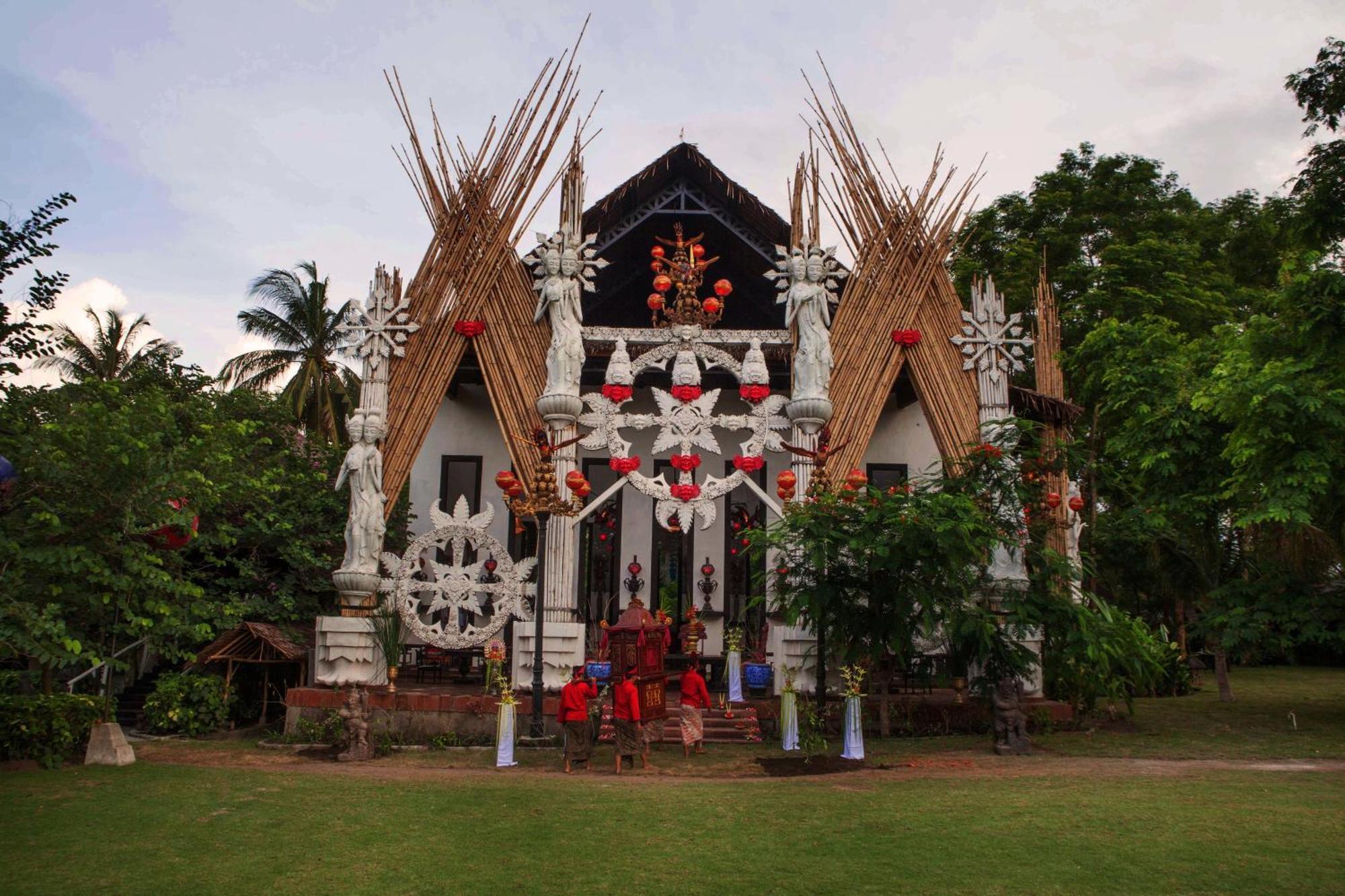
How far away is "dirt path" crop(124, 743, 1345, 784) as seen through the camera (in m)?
10.7

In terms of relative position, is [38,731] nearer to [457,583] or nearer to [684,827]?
[457,583]

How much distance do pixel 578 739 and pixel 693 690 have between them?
1.64m

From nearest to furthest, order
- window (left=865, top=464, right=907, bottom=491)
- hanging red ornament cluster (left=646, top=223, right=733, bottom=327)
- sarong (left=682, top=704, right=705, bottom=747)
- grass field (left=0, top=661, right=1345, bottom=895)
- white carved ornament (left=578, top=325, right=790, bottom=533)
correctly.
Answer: grass field (left=0, top=661, right=1345, bottom=895) → sarong (left=682, top=704, right=705, bottom=747) → white carved ornament (left=578, top=325, right=790, bottom=533) → hanging red ornament cluster (left=646, top=223, right=733, bottom=327) → window (left=865, top=464, right=907, bottom=491)

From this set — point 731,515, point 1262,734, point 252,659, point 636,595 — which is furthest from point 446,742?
point 1262,734

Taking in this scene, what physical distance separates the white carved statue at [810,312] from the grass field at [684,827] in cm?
574

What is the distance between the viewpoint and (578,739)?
11.4m

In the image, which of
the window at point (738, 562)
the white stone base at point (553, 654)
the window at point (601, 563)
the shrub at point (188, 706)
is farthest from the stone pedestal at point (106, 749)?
the window at point (738, 562)

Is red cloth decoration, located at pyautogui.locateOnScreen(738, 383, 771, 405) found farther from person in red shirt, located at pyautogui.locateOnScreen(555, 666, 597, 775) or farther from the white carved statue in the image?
person in red shirt, located at pyautogui.locateOnScreen(555, 666, 597, 775)

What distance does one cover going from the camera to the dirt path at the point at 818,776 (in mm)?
10734

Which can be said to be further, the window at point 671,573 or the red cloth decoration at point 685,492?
the window at point 671,573

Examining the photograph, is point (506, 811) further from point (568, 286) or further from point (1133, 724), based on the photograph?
point (1133, 724)

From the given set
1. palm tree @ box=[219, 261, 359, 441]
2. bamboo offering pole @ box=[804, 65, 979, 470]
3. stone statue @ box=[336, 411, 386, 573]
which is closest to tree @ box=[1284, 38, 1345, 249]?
bamboo offering pole @ box=[804, 65, 979, 470]

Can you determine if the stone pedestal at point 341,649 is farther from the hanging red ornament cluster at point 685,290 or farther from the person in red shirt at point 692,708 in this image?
the hanging red ornament cluster at point 685,290

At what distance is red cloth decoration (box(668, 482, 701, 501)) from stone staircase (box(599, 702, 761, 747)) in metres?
3.11
